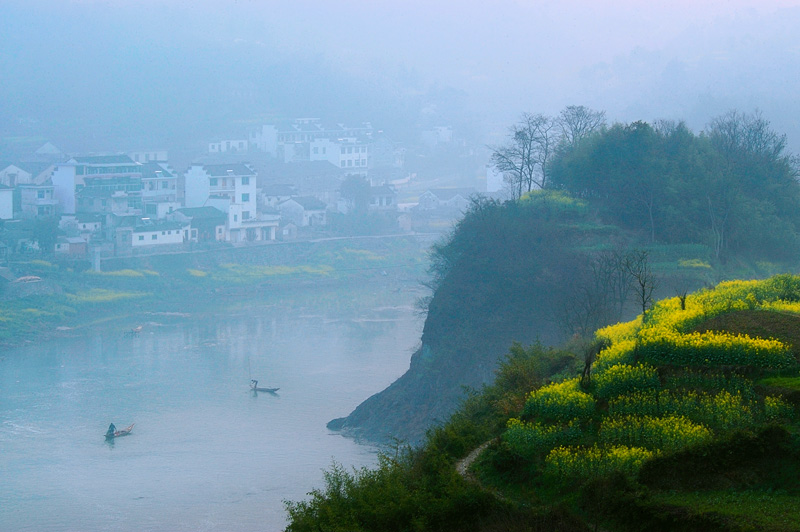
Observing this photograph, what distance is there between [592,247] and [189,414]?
18.0 ft

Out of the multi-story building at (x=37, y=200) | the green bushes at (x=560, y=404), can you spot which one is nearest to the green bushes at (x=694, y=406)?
the green bushes at (x=560, y=404)

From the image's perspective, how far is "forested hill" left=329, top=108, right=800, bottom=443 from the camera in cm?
910

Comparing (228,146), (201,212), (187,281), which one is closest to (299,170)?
(228,146)

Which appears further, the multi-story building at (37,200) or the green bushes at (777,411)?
the multi-story building at (37,200)

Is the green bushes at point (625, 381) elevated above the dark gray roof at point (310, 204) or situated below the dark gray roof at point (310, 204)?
below

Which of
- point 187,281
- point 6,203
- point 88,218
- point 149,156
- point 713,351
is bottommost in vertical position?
point 187,281

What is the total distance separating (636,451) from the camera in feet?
11.5

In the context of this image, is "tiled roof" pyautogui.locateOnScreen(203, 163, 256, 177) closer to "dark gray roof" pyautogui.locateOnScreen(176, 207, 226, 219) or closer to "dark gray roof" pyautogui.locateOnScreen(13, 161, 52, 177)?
"dark gray roof" pyautogui.locateOnScreen(176, 207, 226, 219)

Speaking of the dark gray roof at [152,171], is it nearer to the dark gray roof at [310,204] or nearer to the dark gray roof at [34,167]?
the dark gray roof at [34,167]

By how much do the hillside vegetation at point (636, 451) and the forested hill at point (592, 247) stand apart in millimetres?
3459

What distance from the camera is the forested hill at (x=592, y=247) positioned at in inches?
358

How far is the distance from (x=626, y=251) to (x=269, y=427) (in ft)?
15.5

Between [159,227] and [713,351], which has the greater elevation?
[159,227]

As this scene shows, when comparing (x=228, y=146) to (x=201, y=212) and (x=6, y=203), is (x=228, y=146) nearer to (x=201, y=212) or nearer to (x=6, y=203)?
(x=201, y=212)
